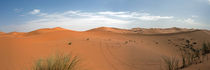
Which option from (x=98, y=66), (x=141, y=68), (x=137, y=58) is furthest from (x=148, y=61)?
(x=98, y=66)

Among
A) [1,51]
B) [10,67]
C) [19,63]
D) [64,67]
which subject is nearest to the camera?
[64,67]

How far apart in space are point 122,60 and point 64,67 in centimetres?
363

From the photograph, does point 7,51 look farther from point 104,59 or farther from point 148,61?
point 148,61

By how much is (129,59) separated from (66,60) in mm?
3967

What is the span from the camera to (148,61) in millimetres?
5973

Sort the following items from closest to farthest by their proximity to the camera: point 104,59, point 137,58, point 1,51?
point 1,51 < point 104,59 < point 137,58

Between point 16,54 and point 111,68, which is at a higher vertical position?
point 16,54

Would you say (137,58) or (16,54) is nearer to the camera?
(16,54)

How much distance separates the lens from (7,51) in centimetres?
500

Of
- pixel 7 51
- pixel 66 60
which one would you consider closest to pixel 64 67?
pixel 66 60

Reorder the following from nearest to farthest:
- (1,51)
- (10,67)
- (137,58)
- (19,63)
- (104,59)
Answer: (10,67)
(19,63)
(1,51)
(104,59)
(137,58)

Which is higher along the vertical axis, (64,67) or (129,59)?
(64,67)

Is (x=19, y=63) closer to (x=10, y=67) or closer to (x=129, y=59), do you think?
(x=10, y=67)

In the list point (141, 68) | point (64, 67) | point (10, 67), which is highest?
point (64, 67)
